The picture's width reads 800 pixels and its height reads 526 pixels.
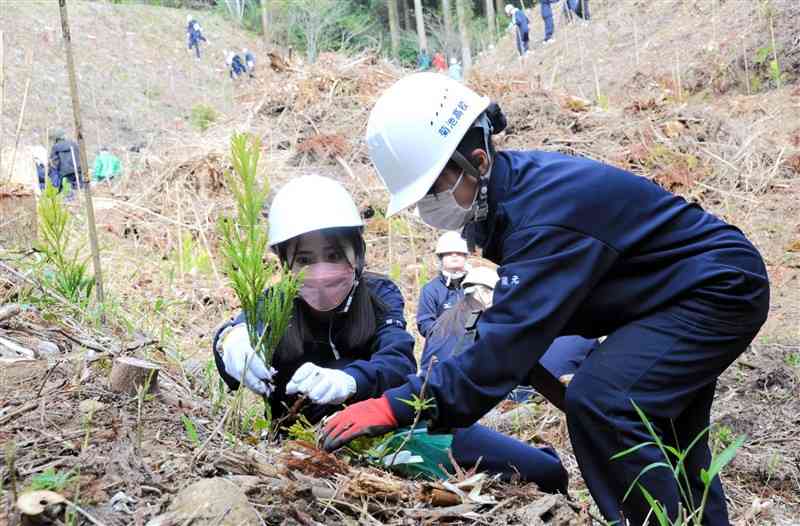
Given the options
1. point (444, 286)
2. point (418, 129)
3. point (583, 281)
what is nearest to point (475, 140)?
point (418, 129)

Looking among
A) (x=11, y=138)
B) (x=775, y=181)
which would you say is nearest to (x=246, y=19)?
(x=11, y=138)

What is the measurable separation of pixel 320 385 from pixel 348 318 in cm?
53

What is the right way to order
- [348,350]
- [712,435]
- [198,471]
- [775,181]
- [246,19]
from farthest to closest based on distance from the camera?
[246,19]
[775,181]
[712,435]
[348,350]
[198,471]

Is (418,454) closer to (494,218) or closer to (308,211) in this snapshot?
(494,218)

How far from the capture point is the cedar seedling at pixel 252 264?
90.7 inches

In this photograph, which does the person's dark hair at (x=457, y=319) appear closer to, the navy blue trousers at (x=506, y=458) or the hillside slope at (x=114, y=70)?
the navy blue trousers at (x=506, y=458)

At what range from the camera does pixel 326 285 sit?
10.1ft

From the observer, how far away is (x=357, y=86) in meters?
12.6

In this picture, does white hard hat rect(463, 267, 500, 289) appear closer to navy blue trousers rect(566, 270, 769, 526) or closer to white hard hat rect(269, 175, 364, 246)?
white hard hat rect(269, 175, 364, 246)

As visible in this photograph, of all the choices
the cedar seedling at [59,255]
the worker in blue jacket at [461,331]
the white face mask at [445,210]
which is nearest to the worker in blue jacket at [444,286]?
the worker in blue jacket at [461,331]

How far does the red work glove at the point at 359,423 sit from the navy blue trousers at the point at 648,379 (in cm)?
61

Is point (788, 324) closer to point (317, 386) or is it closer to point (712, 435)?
point (712, 435)

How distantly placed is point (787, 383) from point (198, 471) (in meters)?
4.11

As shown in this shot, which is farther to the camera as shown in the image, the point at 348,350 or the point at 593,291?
the point at 348,350
